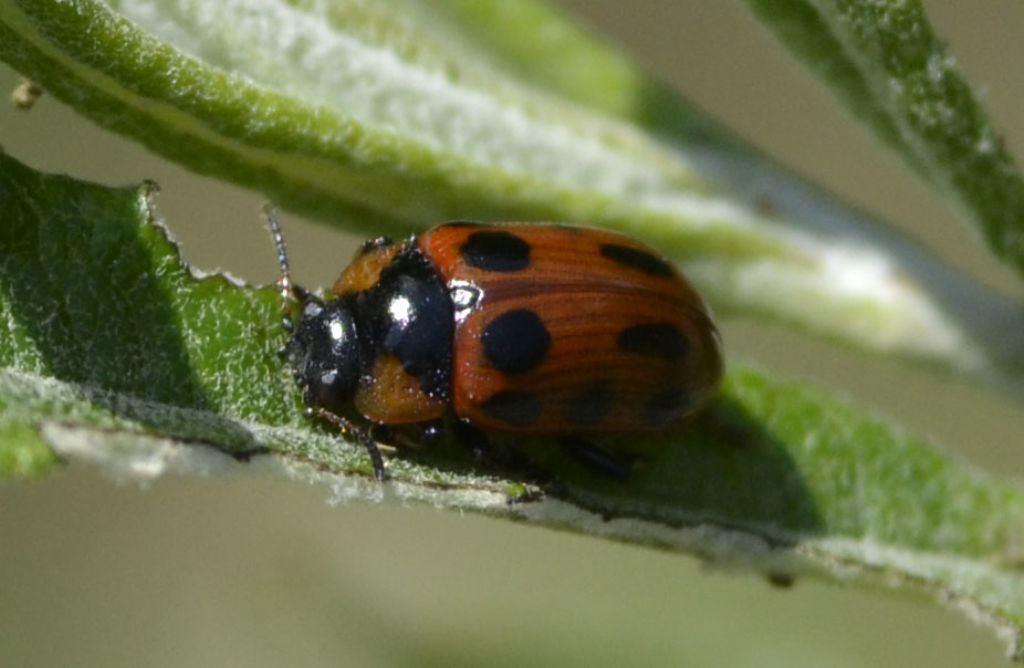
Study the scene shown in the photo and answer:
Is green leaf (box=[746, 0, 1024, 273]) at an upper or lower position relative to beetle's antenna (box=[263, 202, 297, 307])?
upper

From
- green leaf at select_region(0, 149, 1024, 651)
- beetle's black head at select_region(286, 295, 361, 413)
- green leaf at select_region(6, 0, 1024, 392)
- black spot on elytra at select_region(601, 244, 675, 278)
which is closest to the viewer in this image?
green leaf at select_region(0, 149, 1024, 651)

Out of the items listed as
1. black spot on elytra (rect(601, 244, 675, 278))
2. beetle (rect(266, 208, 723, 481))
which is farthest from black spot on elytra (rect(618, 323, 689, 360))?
black spot on elytra (rect(601, 244, 675, 278))

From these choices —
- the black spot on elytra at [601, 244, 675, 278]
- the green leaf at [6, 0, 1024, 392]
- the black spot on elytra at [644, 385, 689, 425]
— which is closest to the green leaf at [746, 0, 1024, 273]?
the green leaf at [6, 0, 1024, 392]

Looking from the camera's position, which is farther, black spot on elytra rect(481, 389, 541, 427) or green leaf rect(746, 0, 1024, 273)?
black spot on elytra rect(481, 389, 541, 427)

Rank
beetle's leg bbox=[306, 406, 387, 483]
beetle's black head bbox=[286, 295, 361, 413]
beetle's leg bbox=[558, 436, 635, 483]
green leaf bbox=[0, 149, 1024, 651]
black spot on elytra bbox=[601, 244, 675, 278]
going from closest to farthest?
green leaf bbox=[0, 149, 1024, 651], beetle's leg bbox=[306, 406, 387, 483], beetle's black head bbox=[286, 295, 361, 413], beetle's leg bbox=[558, 436, 635, 483], black spot on elytra bbox=[601, 244, 675, 278]

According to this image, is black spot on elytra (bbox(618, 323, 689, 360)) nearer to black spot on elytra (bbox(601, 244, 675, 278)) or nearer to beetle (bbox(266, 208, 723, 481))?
beetle (bbox(266, 208, 723, 481))

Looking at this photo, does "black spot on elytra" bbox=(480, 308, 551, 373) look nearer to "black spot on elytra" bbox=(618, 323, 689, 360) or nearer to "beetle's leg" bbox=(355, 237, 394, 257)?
"black spot on elytra" bbox=(618, 323, 689, 360)
